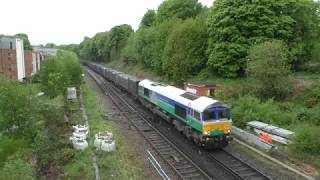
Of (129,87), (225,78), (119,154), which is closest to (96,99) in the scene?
(129,87)

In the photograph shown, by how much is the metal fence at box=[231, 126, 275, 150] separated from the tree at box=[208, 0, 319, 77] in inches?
555

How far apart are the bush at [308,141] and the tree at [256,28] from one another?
1763 cm

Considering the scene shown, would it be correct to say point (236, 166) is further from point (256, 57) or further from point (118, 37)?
point (118, 37)

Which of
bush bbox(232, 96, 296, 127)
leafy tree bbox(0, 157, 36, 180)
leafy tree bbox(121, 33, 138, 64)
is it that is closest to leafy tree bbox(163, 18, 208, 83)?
bush bbox(232, 96, 296, 127)

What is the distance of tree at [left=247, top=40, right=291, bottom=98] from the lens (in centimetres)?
2980

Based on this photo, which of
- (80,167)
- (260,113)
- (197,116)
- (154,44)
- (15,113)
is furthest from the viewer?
(154,44)

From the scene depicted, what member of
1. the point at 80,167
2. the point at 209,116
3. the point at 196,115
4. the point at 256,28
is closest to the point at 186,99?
the point at 196,115

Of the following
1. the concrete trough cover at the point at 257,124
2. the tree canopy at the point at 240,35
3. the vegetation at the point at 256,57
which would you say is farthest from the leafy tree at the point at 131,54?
the concrete trough cover at the point at 257,124

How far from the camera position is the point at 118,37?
109312mm

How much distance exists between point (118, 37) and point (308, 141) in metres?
93.2

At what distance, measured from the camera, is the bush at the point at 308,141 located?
20114 mm

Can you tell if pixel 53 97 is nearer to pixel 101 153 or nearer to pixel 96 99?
pixel 96 99

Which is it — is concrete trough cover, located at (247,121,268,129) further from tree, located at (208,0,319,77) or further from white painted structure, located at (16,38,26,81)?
white painted structure, located at (16,38,26,81)

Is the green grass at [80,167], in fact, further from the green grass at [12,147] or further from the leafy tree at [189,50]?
the leafy tree at [189,50]
